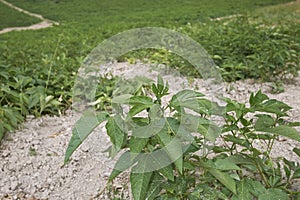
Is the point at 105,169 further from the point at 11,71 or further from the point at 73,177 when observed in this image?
the point at 11,71

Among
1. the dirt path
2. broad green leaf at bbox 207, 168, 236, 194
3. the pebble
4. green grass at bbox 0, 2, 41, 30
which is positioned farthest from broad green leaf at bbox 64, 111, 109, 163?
green grass at bbox 0, 2, 41, 30

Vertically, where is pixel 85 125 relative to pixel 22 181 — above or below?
above

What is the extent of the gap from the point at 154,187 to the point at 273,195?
0.44m

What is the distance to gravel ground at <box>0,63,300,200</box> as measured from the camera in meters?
2.15

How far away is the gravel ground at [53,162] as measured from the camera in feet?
7.06

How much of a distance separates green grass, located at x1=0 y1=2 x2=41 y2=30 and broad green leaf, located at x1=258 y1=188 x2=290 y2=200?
13.6 meters

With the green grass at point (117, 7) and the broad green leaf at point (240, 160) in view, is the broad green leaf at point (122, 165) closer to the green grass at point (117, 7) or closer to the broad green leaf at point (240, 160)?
the broad green leaf at point (240, 160)

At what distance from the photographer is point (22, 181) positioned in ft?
7.38

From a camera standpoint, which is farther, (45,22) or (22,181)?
(45,22)

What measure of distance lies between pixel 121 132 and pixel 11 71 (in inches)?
85.0

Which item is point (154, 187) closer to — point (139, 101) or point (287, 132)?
point (139, 101)

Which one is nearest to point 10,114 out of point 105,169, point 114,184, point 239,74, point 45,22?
point 105,169

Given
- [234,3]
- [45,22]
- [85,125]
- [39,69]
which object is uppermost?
[85,125]

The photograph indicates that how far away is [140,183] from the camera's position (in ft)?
4.77
